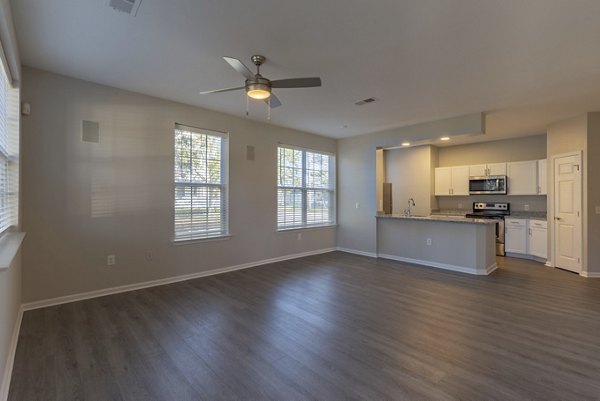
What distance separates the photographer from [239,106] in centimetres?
445

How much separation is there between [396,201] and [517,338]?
16.4ft

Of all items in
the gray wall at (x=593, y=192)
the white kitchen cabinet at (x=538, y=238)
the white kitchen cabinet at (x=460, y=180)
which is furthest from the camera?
the white kitchen cabinet at (x=460, y=180)

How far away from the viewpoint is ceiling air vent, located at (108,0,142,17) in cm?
211

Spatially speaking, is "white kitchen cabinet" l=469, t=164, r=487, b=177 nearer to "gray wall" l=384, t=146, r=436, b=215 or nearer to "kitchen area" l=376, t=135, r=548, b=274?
"kitchen area" l=376, t=135, r=548, b=274

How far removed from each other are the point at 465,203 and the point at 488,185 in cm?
87

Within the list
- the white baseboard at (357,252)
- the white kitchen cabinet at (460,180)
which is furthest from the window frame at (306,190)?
the white kitchen cabinet at (460,180)

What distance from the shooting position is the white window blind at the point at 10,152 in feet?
8.50

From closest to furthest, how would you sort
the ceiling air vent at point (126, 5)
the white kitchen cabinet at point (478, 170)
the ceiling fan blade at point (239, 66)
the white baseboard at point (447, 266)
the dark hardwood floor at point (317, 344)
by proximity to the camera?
the dark hardwood floor at point (317, 344) → the ceiling air vent at point (126, 5) → the ceiling fan blade at point (239, 66) → the white baseboard at point (447, 266) → the white kitchen cabinet at point (478, 170)

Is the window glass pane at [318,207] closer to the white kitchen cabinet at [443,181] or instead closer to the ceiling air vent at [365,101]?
the ceiling air vent at [365,101]

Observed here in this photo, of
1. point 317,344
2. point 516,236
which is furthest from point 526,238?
point 317,344

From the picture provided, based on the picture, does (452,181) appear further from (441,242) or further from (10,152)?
(10,152)

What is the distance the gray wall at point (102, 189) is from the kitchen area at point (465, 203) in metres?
3.40

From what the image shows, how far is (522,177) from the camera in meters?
6.11

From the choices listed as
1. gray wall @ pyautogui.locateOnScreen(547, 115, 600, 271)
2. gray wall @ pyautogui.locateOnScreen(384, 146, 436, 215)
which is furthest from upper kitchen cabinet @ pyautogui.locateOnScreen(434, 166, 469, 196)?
gray wall @ pyautogui.locateOnScreen(547, 115, 600, 271)
